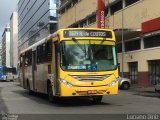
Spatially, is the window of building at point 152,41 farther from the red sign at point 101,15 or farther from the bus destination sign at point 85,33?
the bus destination sign at point 85,33

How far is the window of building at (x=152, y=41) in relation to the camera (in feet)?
125

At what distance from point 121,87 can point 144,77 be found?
3.93 meters

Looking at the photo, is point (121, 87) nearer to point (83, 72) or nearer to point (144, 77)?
point (144, 77)

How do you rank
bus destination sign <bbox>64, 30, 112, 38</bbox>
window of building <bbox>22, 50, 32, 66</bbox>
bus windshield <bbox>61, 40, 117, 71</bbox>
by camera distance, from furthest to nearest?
window of building <bbox>22, 50, 32, 66</bbox> → bus destination sign <bbox>64, 30, 112, 38</bbox> → bus windshield <bbox>61, 40, 117, 71</bbox>

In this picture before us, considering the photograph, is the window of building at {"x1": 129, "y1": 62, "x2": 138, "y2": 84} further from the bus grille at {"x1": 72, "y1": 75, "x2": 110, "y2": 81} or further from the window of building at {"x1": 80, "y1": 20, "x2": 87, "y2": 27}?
the bus grille at {"x1": 72, "y1": 75, "x2": 110, "y2": 81}

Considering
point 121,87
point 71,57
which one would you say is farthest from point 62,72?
point 121,87

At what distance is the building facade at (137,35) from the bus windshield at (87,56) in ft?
59.1

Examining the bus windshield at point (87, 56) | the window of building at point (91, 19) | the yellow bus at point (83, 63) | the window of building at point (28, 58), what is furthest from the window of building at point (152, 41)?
the bus windshield at point (87, 56)

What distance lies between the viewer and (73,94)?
1803 cm

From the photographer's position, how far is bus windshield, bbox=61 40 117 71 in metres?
18.3

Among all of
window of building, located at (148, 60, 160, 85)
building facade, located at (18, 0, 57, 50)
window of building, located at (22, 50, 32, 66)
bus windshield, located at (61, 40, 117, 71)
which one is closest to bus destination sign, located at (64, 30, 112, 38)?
bus windshield, located at (61, 40, 117, 71)

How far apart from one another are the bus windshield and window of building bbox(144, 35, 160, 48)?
19.9 metres

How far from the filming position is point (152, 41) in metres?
39.2

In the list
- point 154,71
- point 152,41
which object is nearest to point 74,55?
point 154,71
